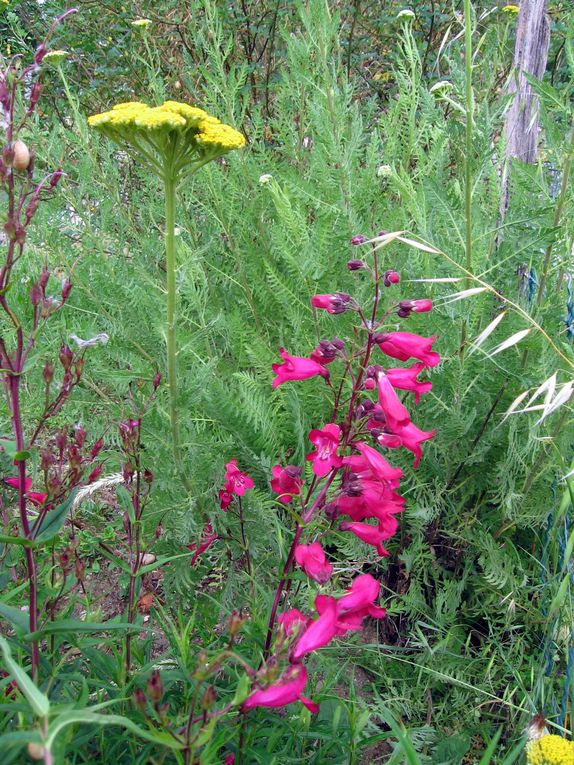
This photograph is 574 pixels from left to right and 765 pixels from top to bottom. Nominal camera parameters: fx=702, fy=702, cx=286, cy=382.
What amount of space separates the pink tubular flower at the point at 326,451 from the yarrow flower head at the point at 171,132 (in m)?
0.59

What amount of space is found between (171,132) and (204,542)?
89cm

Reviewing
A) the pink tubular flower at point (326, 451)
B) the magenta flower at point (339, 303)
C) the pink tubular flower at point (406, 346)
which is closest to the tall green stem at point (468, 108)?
the pink tubular flower at point (406, 346)

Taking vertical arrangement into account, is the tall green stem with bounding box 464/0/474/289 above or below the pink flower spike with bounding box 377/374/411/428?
above

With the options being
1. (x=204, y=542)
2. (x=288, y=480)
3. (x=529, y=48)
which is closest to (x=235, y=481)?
(x=204, y=542)

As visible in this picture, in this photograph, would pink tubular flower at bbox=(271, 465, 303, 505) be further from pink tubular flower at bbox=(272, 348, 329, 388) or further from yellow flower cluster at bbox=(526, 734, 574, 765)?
yellow flower cluster at bbox=(526, 734, 574, 765)

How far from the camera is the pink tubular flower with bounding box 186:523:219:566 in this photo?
1573mm

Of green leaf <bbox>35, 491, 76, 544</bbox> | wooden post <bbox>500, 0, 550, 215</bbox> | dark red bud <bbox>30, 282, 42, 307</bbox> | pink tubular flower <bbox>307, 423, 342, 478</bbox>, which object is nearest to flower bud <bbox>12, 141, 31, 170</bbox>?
dark red bud <bbox>30, 282, 42, 307</bbox>

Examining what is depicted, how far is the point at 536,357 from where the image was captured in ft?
6.42

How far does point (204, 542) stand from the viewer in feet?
5.28

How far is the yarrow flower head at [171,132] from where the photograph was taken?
51.1 inches

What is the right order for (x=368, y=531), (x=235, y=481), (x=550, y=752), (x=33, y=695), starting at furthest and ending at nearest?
(x=235, y=481), (x=368, y=531), (x=550, y=752), (x=33, y=695)

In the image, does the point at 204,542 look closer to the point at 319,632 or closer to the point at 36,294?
the point at 319,632

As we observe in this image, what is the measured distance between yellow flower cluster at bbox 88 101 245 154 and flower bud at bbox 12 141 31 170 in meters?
0.31

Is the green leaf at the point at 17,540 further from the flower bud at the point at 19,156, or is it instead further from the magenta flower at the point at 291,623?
the flower bud at the point at 19,156
